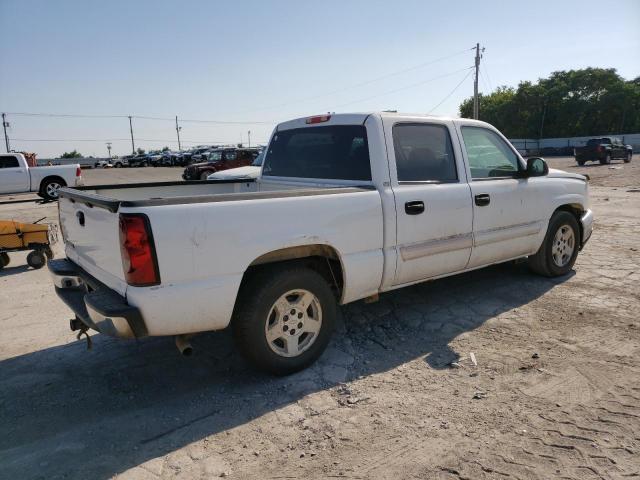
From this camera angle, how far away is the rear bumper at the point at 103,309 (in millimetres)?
2867

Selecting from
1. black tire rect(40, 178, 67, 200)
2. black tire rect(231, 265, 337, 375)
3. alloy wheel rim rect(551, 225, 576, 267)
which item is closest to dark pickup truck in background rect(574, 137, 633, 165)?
alloy wheel rim rect(551, 225, 576, 267)

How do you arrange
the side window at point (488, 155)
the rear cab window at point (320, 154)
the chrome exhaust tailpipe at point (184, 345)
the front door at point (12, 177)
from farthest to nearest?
1. the front door at point (12, 177)
2. the side window at point (488, 155)
3. the rear cab window at point (320, 154)
4. the chrome exhaust tailpipe at point (184, 345)

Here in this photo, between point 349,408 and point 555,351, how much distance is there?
188 centimetres

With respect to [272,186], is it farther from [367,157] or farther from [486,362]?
[486,362]

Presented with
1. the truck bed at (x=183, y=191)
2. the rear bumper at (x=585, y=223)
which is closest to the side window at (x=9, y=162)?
the truck bed at (x=183, y=191)

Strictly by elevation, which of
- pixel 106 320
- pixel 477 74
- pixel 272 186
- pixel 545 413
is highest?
pixel 477 74

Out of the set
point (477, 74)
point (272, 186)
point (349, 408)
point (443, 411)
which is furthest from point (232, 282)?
point (477, 74)

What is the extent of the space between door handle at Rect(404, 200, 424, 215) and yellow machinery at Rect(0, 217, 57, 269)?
5513 millimetres

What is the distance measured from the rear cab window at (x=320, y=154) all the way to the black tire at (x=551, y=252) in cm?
271

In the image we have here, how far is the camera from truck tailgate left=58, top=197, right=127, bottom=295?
3029mm

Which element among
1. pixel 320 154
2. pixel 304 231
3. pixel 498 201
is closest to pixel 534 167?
pixel 498 201

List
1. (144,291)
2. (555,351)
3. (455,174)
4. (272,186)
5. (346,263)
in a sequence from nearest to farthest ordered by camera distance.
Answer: (144,291) < (346,263) < (555,351) < (455,174) < (272,186)

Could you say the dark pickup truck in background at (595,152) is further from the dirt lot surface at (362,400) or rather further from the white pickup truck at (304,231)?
the dirt lot surface at (362,400)

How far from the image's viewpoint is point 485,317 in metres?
4.71
